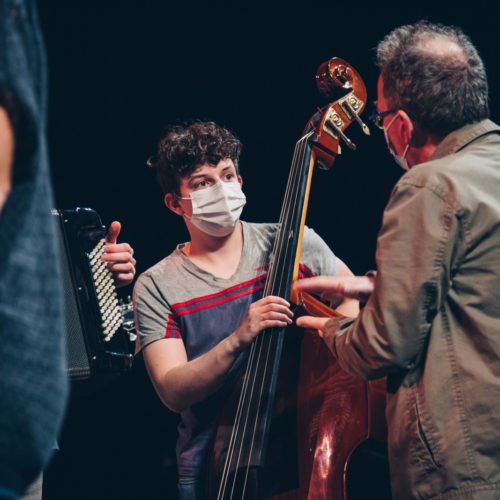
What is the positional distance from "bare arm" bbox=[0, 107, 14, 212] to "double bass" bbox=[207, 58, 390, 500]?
1346 mm

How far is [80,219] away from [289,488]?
121 centimetres

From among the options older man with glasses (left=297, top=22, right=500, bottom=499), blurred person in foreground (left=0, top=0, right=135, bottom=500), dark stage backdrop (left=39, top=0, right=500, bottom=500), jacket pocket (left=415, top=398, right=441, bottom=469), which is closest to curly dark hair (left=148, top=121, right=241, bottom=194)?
dark stage backdrop (left=39, top=0, right=500, bottom=500)

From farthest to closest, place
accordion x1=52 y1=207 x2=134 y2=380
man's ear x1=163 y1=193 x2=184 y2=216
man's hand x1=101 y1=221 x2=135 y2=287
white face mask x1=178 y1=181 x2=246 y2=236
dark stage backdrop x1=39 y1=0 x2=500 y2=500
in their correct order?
1. dark stage backdrop x1=39 y1=0 x2=500 y2=500
2. man's ear x1=163 y1=193 x2=184 y2=216
3. white face mask x1=178 y1=181 x2=246 y2=236
4. man's hand x1=101 y1=221 x2=135 y2=287
5. accordion x1=52 y1=207 x2=134 y2=380

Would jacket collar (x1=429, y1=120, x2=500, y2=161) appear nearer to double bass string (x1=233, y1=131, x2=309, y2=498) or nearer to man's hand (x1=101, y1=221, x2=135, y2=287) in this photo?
double bass string (x1=233, y1=131, x2=309, y2=498)

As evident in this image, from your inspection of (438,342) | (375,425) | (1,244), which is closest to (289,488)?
(375,425)

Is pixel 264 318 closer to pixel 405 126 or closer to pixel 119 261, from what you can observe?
pixel 119 261

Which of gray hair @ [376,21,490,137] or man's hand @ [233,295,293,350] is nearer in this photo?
gray hair @ [376,21,490,137]

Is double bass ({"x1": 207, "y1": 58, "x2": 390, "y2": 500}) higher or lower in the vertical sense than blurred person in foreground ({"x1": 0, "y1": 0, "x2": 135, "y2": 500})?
lower

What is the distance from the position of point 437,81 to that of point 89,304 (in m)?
1.40

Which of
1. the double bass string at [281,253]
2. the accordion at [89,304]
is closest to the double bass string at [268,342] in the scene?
the double bass string at [281,253]

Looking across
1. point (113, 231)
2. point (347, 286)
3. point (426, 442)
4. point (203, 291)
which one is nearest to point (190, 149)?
Result: point (113, 231)

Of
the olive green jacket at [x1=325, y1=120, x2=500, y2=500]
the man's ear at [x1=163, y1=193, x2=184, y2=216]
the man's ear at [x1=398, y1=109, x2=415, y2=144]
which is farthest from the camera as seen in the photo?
the man's ear at [x1=163, y1=193, x2=184, y2=216]

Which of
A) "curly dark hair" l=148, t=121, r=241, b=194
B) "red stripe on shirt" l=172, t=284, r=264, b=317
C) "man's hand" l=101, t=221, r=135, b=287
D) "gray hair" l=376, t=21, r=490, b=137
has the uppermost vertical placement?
"gray hair" l=376, t=21, r=490, b=137

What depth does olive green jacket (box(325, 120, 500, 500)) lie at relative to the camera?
1285 millimetres
